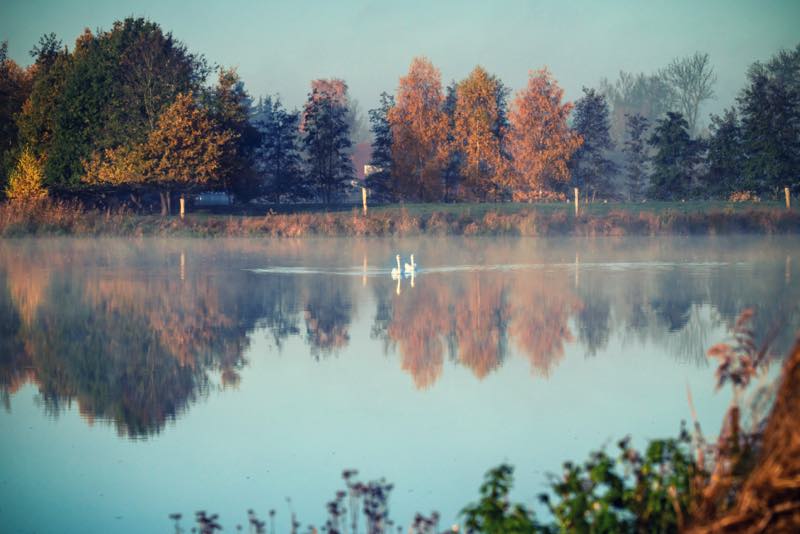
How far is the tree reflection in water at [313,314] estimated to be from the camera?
13.1 metres

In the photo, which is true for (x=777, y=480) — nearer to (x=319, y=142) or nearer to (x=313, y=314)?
(x=313, y=314)

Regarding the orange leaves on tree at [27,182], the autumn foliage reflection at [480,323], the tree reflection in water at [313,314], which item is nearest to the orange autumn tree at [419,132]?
the orange leaves on tree at [27,182]

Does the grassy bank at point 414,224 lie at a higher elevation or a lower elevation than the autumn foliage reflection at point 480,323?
higher

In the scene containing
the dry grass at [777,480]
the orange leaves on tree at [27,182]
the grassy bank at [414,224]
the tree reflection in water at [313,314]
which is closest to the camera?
the dry grass at [777,480]

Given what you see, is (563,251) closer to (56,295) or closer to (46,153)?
(56,295)

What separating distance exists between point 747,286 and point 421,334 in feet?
31.7

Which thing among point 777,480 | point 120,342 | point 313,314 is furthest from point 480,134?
point 777,480

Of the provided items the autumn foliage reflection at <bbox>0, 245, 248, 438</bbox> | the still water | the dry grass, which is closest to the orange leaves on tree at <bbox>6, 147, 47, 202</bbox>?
the still water

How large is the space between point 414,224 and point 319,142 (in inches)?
912

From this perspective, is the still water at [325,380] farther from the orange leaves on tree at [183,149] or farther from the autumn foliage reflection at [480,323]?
the orange leaves on tree at [183,149]

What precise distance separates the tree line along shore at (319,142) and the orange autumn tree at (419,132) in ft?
0.27

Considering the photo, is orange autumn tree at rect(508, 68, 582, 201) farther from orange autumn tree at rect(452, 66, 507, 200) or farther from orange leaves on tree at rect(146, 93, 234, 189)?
orange leaves on tree at rect(146, 93, 234, 189)

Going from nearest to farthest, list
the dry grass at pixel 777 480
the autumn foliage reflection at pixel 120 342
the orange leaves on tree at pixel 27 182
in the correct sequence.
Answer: the dry grass at pixel 777 480
the autumn foliage reflection at pixel 120 342
the orange leaves on tree at pixel 27 182

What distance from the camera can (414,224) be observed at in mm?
48375
